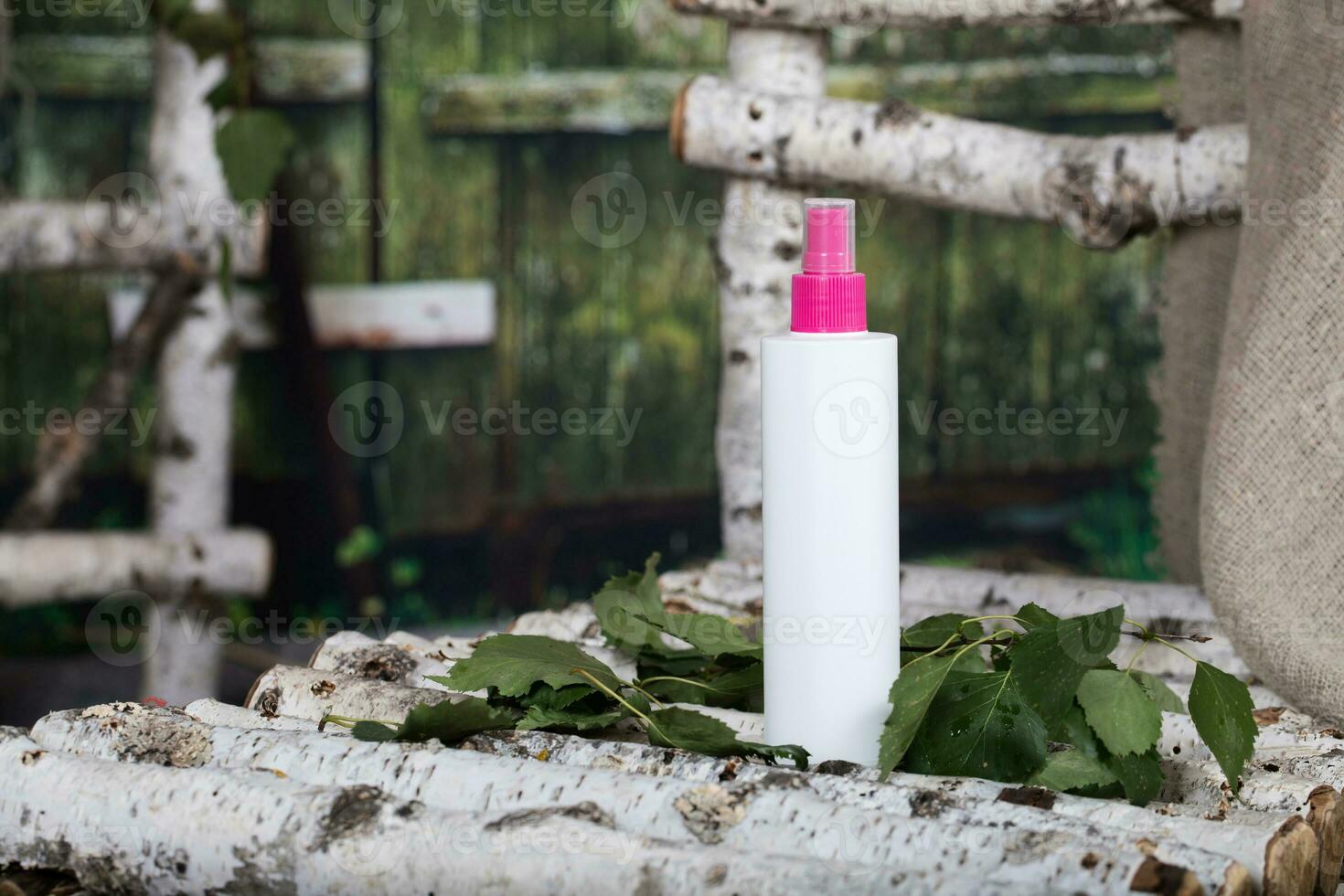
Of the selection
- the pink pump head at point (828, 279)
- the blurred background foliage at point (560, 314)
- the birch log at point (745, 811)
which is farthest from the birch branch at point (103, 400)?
the pink pump head at point (828, 279)

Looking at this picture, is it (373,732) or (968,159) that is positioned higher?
(968,159)

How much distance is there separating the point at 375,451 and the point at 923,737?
1723 mm

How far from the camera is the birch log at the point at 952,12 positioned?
1324 mm

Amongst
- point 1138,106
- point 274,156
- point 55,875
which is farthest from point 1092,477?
point 55,875

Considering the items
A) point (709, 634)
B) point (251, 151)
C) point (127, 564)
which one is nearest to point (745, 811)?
point (709, 634)

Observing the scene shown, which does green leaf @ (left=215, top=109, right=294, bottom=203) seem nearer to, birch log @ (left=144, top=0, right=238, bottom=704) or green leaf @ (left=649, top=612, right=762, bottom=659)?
birch log @ (left=144, top=0, right=238, bottom=704)

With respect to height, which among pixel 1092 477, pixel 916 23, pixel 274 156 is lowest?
pixel 1092 477

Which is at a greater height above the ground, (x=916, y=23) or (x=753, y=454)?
(x=916, y=23)

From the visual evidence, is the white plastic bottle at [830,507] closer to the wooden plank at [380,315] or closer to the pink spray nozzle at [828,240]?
the pink spray nozzle at [828,240]

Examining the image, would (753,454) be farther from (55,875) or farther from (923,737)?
(55,875)

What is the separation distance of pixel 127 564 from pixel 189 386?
0.25m

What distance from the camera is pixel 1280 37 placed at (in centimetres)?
114

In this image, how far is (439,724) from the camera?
766 mm

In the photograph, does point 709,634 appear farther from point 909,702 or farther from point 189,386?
point 189,386
